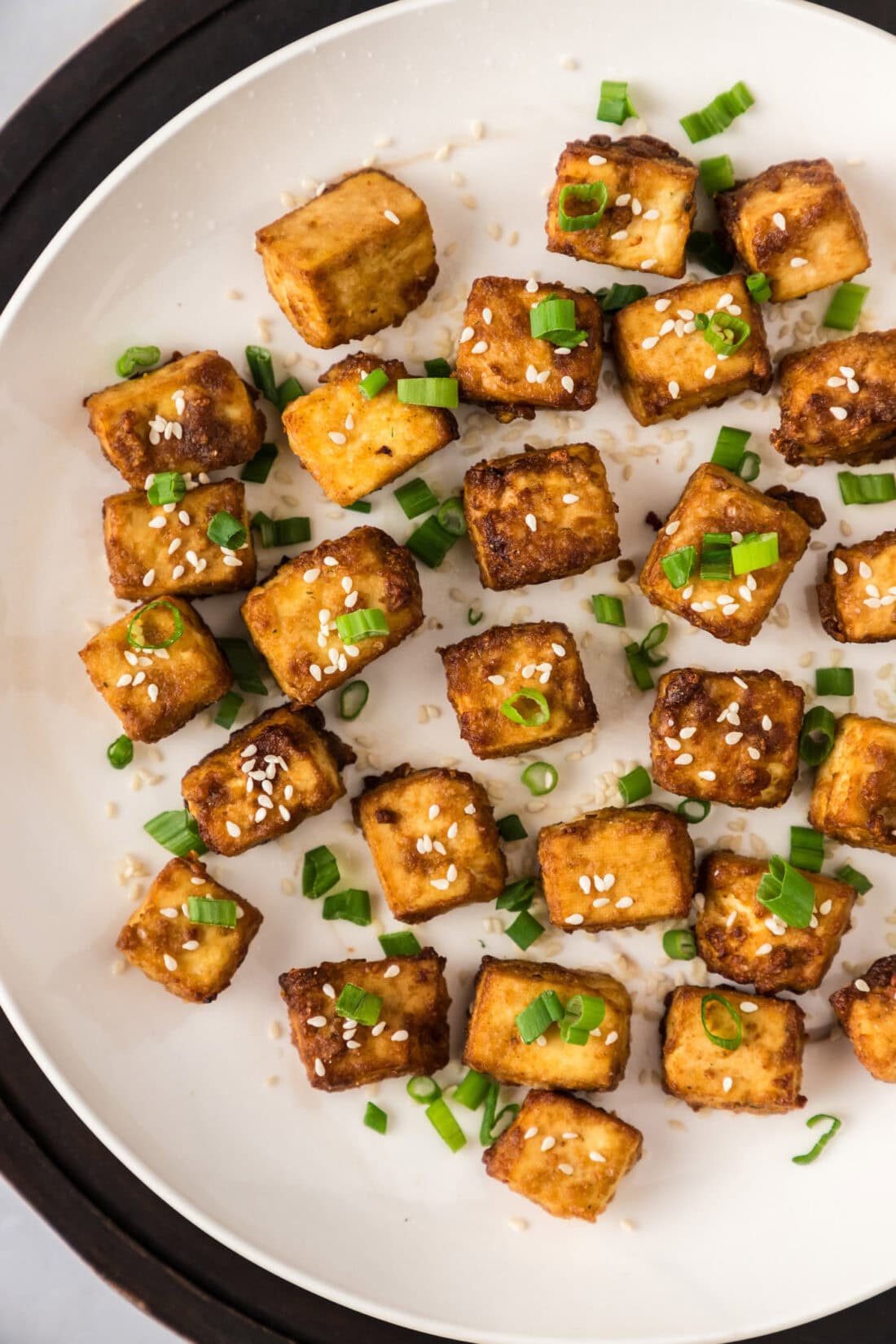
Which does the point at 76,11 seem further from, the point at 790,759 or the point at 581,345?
the point at 790,759

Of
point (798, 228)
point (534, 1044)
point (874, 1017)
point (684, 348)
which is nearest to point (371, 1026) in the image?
point (534, 1044)

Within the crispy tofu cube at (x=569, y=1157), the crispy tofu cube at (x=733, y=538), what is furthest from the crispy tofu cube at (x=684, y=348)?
the crispy tofu cube at (x=569, y=1157)

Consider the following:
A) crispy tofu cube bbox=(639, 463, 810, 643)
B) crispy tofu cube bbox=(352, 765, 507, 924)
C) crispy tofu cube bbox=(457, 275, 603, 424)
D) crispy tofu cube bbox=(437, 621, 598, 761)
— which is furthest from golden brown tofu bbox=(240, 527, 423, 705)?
crispy tofu cube bbox=(639, 463, 810, 643)

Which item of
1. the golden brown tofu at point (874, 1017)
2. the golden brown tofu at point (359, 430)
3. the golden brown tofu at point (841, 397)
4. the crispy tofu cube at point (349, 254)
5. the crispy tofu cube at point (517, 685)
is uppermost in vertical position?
the crispy tofu cube at point (349, 254)

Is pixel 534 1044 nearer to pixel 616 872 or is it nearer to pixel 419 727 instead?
pixel 616 872

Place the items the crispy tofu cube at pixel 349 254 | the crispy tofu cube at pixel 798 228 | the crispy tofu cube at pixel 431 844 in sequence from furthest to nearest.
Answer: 1. the crispy tofu cube at pixel 431 844
2. the crispy tofu cube at pixel 798 228
3. the crispy tofu cube at pixel 349 254

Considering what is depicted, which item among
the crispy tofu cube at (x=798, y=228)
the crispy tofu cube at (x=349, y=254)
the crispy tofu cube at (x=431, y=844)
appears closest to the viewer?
the crispy tofu cube at (x=349, y=254)

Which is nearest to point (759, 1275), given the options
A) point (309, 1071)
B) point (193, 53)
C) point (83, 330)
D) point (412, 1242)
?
point (412, 1242)

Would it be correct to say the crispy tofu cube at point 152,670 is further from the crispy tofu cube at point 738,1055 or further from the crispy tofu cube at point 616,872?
the crispy tofu cube at point 738,1055
